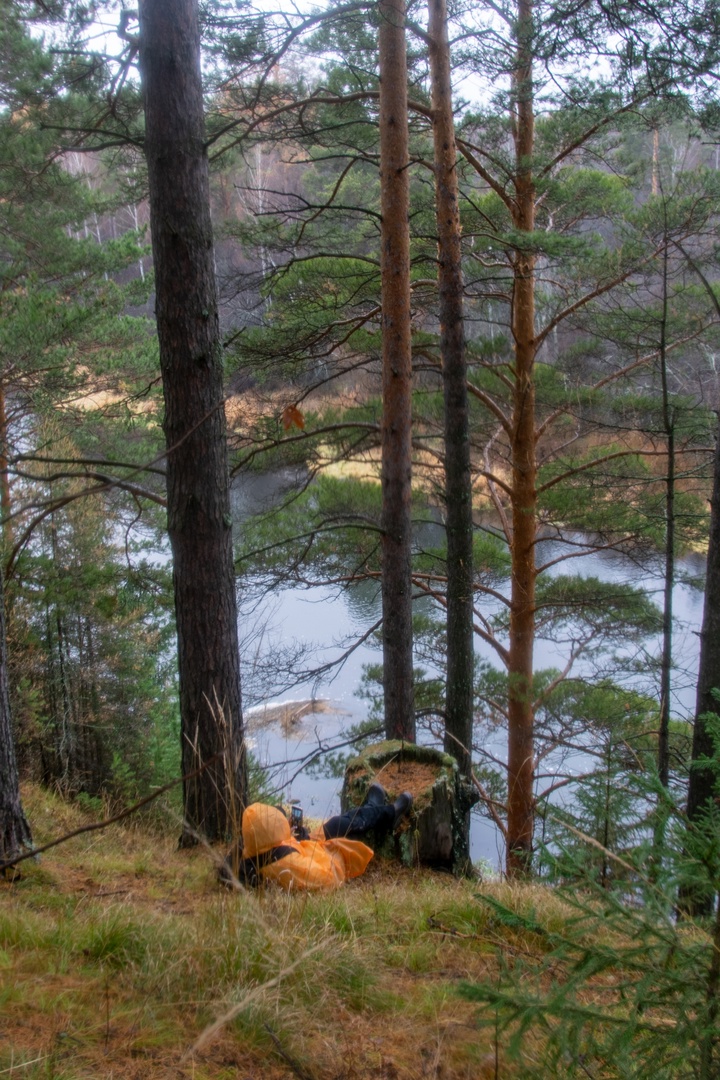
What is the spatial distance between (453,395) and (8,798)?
471 centimetres

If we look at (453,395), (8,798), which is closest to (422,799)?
(8,798)

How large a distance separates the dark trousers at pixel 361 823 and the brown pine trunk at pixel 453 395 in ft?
7.30

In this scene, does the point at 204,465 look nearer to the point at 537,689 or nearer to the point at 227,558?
the point at 227,558

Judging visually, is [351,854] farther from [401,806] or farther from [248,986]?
[248,986]

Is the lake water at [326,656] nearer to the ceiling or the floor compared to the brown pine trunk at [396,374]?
nearer to the floor

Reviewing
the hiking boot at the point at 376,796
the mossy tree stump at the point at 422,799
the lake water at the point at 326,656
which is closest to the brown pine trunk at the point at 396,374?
the lake water at the point at 326,656

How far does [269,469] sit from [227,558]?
4290mm

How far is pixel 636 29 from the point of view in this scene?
136 inches

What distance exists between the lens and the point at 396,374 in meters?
6.16

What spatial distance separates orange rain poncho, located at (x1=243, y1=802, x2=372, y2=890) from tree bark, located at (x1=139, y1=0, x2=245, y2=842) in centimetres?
45

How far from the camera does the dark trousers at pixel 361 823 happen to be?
4.02 metres

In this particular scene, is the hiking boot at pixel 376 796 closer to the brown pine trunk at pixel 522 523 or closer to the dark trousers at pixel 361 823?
the dark trousers at pixel 361 823

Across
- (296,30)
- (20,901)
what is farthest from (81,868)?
(296,30)

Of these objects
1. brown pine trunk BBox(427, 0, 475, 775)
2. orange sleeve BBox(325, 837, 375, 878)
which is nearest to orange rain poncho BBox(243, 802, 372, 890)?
orange sleeve BBox(325, 837, 375, 878)
